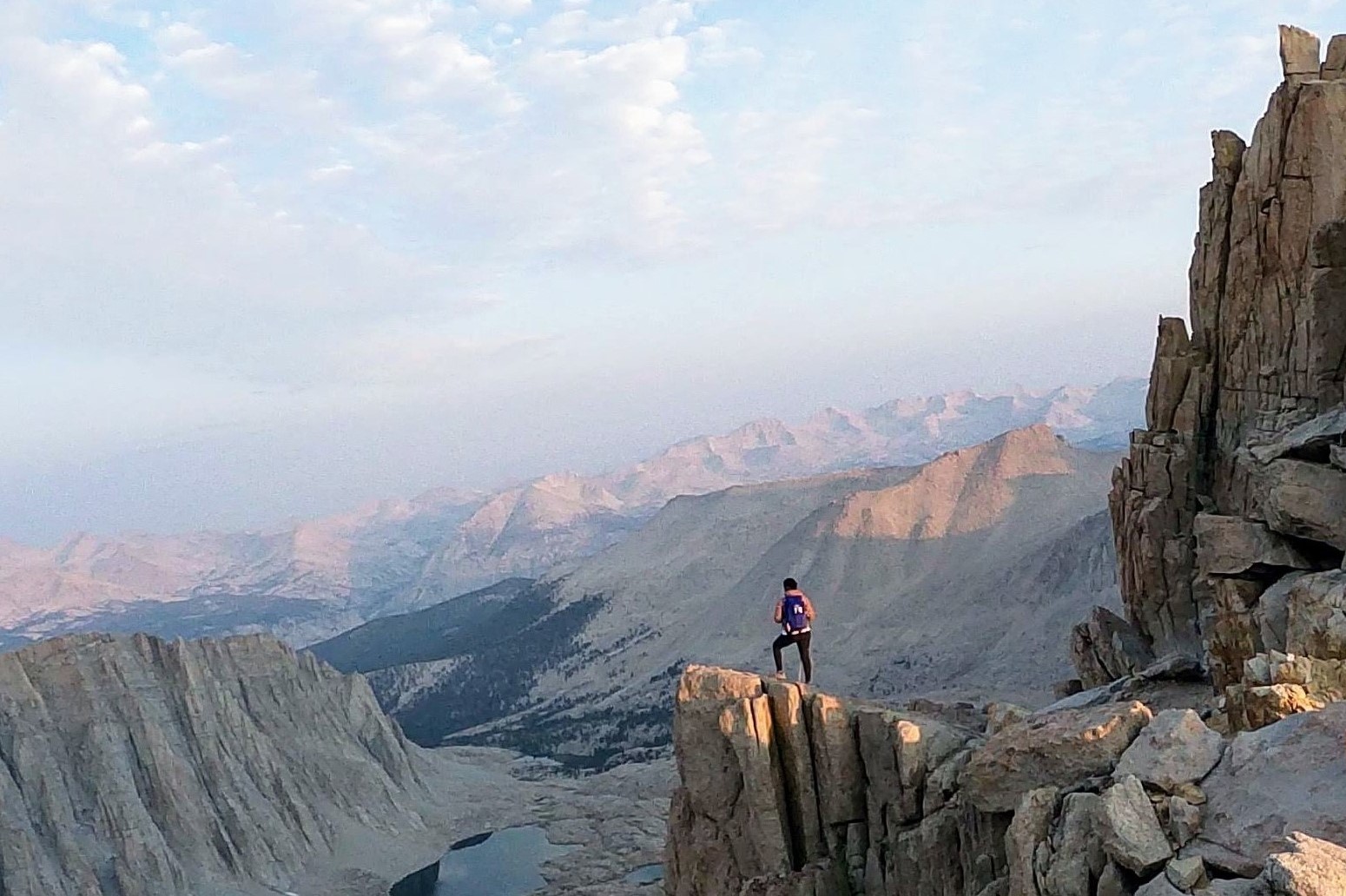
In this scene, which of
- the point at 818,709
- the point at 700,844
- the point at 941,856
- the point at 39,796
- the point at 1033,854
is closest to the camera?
the point at 1033,854

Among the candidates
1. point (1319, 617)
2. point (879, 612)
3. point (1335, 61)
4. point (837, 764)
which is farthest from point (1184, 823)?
point (879, 612)

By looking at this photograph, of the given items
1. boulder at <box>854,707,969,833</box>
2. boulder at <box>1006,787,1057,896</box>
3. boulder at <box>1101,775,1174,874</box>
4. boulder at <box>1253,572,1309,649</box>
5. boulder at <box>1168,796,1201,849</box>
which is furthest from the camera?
boulder at <box>854,707,969,833</box>

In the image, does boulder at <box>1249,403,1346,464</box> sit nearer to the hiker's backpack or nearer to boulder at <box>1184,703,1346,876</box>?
boulder at <box>1184,703,1346,876</box>

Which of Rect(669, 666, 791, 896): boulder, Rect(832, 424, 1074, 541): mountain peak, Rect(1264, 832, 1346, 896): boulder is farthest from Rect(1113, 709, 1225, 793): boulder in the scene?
Rect(832, 424, 1074, 541): mountain peak

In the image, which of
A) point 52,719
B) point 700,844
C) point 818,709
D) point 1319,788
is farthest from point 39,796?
point 1319,788

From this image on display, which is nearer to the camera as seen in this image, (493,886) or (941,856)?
(941,856)

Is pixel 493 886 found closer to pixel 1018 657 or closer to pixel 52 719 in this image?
pixel 52 719

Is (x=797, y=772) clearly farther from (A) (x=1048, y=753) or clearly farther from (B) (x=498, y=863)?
(B) (x=498, y=863)
